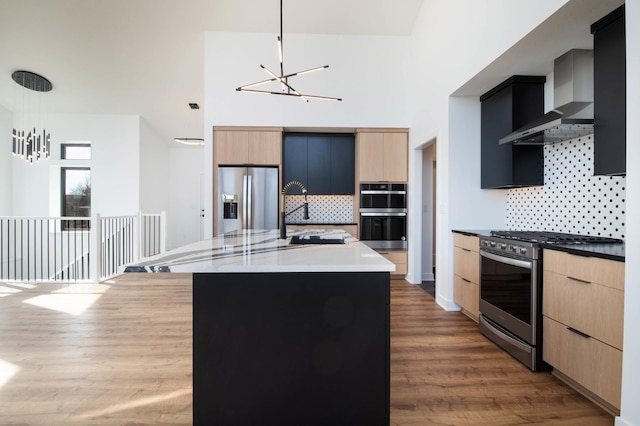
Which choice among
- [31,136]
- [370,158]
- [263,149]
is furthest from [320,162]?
[31,136]

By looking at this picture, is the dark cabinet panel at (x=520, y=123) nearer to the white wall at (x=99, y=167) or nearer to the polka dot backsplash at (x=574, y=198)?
the polka dot backsplash at (x=574, y=198)

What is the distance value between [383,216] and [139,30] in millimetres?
4696

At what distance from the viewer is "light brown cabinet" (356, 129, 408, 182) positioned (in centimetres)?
529

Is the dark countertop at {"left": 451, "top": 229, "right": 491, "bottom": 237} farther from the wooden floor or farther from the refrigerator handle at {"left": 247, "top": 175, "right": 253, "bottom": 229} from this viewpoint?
the refrigerator handle at {"left": 247, "top": 175, "right": 253, "bottom": 229}

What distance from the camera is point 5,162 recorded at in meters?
6.76

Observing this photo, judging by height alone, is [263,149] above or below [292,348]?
above

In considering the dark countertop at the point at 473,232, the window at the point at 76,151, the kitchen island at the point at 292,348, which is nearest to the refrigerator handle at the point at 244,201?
the dark countertop at the point at 473,232

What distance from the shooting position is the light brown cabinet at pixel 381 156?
529cm

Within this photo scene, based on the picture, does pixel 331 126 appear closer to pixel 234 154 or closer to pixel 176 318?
pixel 234 154

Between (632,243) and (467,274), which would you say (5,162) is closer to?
(467,274)

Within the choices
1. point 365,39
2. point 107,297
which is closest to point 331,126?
point 365,39

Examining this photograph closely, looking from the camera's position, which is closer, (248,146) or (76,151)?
(248,146)

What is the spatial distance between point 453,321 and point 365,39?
4.38m

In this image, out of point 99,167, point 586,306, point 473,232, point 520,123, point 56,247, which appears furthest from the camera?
point 56,247
